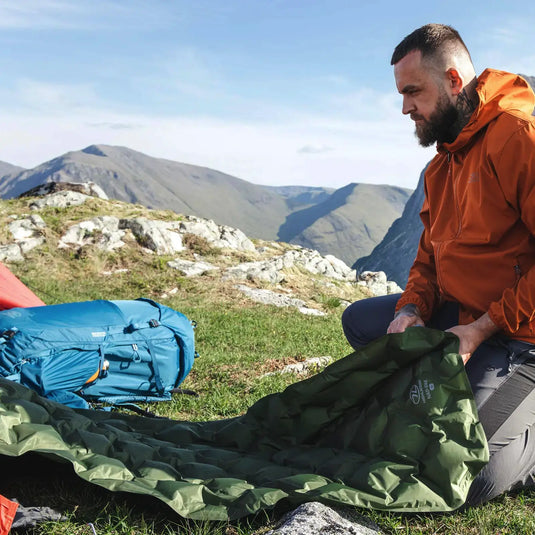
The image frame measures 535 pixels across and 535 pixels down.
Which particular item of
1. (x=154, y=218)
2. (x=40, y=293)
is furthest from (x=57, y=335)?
(x=154, y=218)

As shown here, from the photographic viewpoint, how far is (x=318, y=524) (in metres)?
2.91

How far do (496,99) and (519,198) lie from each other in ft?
2.29

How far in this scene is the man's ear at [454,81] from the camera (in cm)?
395

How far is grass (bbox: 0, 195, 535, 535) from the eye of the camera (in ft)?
10.5

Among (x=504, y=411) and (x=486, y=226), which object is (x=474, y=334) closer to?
(x=504, y=411)

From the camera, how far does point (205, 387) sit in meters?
6.78

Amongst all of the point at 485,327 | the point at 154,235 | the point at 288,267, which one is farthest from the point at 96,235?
the point at 485,327

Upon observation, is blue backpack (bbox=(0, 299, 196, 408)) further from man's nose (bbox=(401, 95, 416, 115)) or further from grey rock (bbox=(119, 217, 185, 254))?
grey rock (bbox=(119, 217, 185, 254))

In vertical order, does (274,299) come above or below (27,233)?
below

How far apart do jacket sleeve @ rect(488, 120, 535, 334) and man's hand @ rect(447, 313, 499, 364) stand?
56 mm

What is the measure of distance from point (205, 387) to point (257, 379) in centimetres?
65

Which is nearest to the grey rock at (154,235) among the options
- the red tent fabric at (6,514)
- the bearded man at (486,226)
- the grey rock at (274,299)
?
the grey rock at (274,299)

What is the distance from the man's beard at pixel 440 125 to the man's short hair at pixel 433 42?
0.29 m

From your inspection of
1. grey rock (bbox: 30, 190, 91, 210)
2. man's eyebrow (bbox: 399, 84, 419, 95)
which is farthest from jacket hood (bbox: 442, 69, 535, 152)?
grey rock (bbox: 30, 190, 91, 210)
